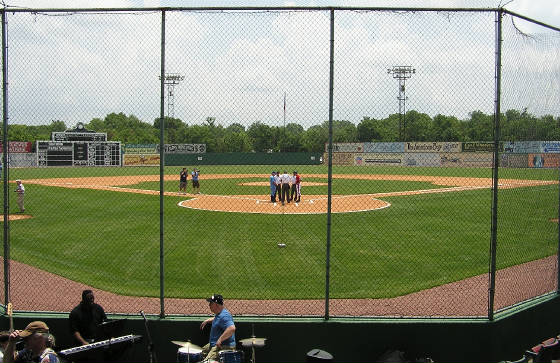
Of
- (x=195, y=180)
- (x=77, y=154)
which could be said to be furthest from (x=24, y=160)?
(x=195, y=180)

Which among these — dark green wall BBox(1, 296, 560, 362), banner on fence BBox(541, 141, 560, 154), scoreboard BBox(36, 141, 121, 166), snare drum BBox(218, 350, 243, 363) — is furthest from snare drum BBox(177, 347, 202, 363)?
scoreboard BBox(36, 141, 121, 166)

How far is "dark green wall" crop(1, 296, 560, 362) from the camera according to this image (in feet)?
22.0

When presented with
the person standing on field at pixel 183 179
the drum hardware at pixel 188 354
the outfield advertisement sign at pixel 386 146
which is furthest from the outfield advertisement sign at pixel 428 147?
the person standing on field at pixel 183 179

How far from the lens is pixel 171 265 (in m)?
12.6

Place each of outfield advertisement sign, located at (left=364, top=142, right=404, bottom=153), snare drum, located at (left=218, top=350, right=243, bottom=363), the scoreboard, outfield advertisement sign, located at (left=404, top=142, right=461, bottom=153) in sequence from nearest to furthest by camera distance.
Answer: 1. snare drum, located at (left=218, top=350, right=243, bottom=363)
2. outfield advertisement sign, located at (left=364, top=142, right=404, bottom=153)
3. outfield advertisement sign, located at (left=404, top=142, right=461, bottom=153)
4. the scoreboard

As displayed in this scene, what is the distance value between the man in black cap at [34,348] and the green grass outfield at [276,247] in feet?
15.5

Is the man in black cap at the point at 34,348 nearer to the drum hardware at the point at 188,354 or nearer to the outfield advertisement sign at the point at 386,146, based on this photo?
the drum hardware at the point at 188,354

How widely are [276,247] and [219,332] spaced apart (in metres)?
8.27

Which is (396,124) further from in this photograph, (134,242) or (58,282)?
(134,242)

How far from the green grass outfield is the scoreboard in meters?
11.4

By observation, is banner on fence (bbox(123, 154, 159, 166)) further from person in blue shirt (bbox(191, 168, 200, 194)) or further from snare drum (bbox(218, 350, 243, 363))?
snare drum (bbox(218, 350, 243, 363))

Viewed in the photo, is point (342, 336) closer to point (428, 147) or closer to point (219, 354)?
point (219, 354)

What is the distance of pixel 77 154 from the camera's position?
37406 mm

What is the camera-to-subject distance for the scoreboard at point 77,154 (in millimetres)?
35719
